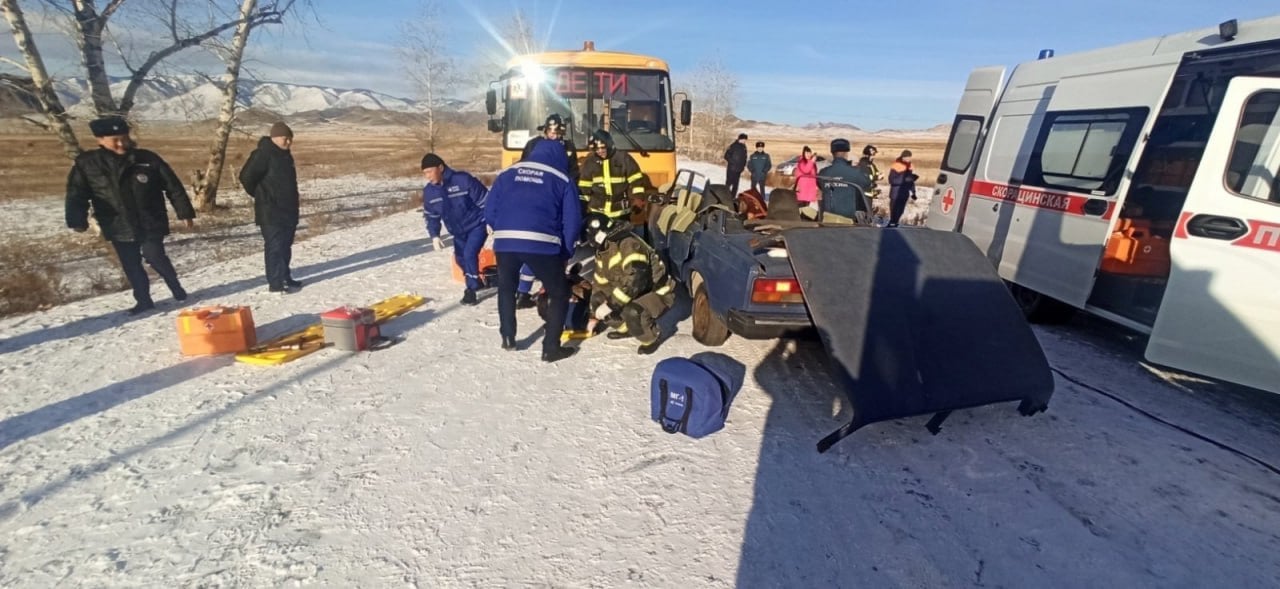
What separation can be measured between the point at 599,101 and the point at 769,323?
5.16m

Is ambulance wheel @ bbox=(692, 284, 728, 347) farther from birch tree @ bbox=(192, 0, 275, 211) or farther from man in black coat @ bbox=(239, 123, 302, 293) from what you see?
birch tree @ bbox=(192, 0, 275, 211)

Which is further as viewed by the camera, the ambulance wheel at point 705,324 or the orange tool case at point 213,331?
the ambulance wheel at point 705,324

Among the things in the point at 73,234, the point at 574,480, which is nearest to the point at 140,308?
the point at 574,480

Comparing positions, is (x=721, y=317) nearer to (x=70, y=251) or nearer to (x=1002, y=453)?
(x=1002, y=453)

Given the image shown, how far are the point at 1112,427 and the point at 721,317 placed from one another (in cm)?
263

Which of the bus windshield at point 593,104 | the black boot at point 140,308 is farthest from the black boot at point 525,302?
the black boot at point 140,308

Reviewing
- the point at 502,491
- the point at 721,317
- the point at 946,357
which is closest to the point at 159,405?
the point at 502,491

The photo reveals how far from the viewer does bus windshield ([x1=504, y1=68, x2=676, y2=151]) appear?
26.5 ft

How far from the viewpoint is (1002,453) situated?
347cm

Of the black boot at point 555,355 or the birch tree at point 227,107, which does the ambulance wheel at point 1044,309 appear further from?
the birch tree at point 227,107

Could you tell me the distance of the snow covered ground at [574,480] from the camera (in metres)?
2.51

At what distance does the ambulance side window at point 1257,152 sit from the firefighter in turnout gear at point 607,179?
4712mm

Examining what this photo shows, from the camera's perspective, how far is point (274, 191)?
239 inches

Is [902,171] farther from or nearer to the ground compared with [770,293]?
farther from the ground
